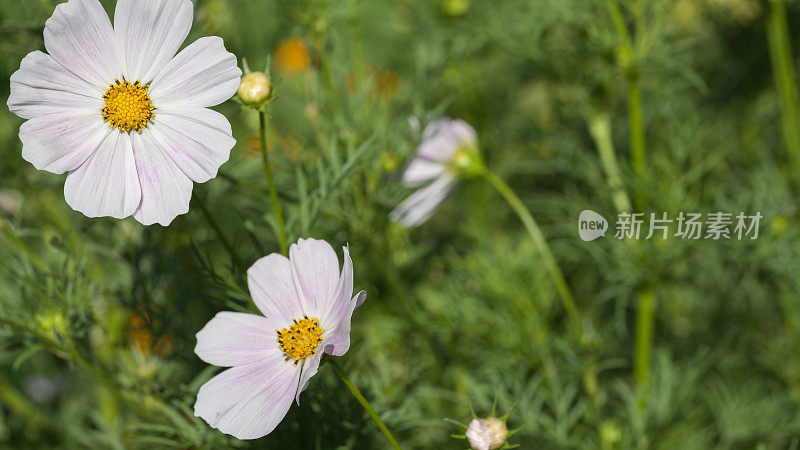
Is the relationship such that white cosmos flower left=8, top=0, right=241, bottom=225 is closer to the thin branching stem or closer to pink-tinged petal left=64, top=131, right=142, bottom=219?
pink-tinged petal left=64, top=131, right=142, bottom=219

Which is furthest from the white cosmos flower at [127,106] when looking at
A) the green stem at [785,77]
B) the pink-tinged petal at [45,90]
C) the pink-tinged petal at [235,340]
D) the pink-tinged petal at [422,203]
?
the green stem at [785,77]

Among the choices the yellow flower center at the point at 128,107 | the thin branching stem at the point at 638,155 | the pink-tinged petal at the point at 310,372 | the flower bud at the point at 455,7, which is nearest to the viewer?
the pink-tinged petal at the point at 310,372

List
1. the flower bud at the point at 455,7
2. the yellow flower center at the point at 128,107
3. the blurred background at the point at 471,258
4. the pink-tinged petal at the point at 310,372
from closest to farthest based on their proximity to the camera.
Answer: the pink-tinged petal at the point at 310,372 → the yellow flower center at the point at 128,107 → the blurred background at the point at 471,258 → the flower bud at the point at 455,7

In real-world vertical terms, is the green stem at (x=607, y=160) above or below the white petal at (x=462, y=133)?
below

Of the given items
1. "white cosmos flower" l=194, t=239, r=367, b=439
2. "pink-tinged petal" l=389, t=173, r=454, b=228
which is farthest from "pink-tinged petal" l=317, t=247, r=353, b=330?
"pink-tinged petal" l=389, t=173, r=454, b=228

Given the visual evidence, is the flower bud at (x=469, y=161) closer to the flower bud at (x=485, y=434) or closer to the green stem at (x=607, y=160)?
the green stem at (x=607, y=160)

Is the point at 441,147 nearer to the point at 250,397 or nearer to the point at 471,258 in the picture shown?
the point at 471,258

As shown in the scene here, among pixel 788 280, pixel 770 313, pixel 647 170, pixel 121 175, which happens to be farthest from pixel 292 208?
pixel 770 313
